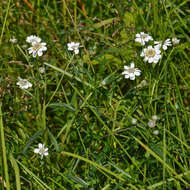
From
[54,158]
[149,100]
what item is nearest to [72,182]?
[54,158]

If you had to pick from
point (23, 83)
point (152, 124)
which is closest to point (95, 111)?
point (152, 124)

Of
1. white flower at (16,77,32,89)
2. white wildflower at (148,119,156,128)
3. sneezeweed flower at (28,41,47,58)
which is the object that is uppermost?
sneezeweed flower at (28,41,47,58)

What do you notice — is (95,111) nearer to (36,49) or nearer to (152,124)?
(152,124)

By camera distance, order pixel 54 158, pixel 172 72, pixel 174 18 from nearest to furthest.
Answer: pixel 54 158 < pixel 172 72 < pixel 174 18

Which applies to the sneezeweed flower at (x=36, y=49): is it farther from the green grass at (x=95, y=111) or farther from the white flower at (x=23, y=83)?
the white flower at (x=23, y=83)

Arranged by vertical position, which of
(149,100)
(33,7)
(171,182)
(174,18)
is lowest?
(171,182)

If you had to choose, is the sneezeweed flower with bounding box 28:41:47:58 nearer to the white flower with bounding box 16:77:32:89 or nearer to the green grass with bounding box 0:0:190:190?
the green grass with bounding box 0:0:190:190

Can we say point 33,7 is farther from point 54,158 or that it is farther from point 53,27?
point 54,158

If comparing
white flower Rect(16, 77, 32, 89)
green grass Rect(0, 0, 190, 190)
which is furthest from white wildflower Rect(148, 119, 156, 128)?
white flower Rect(16, 77, 32, 89)

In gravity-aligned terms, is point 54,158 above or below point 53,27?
below
